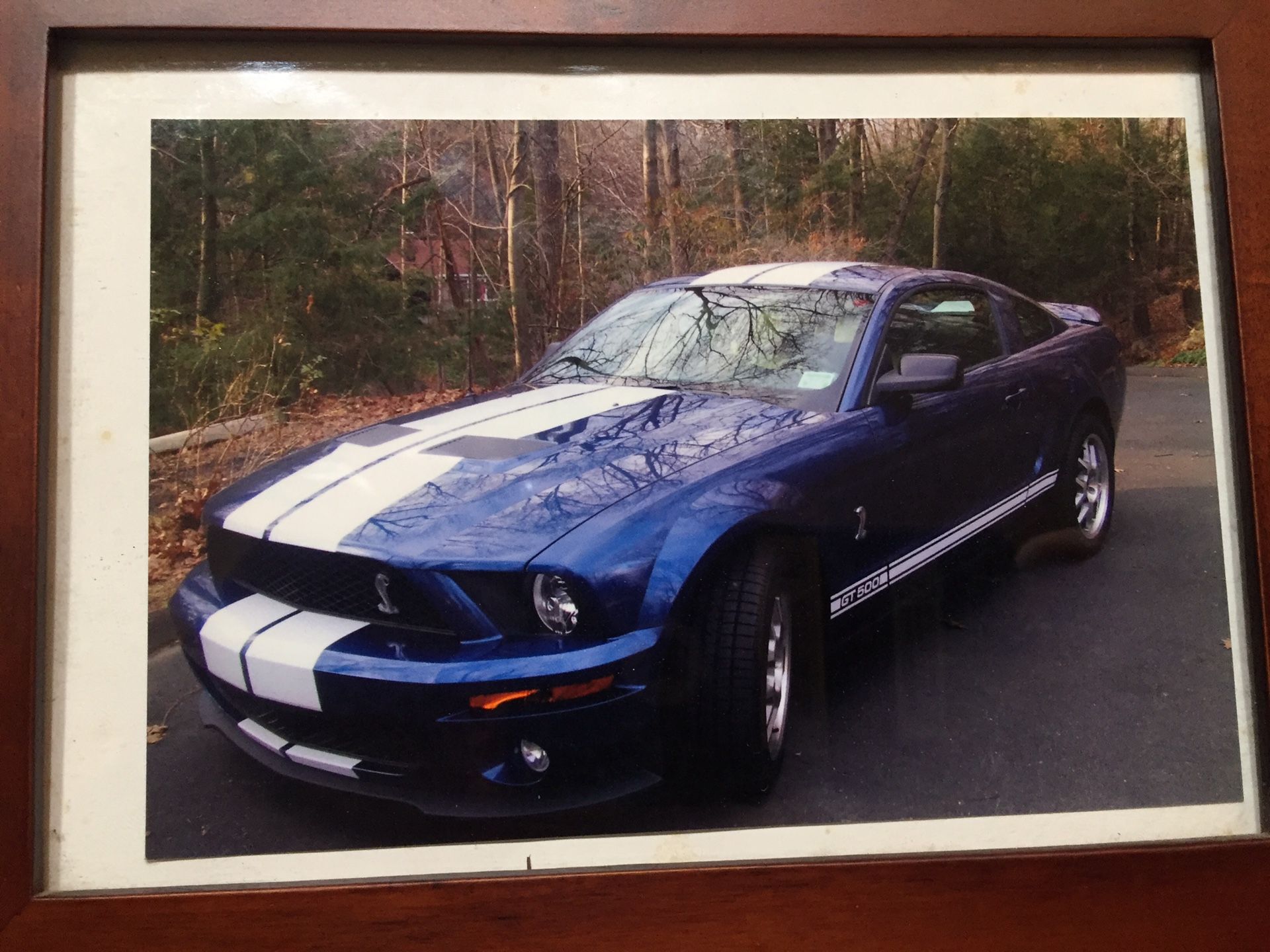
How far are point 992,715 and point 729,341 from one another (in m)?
0.94

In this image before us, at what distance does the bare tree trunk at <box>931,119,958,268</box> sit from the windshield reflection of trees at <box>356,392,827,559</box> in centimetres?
47

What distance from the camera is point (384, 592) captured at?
159 centimetres

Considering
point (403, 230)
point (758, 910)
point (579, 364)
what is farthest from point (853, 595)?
point (403, 230)

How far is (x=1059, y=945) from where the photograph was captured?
1.70 metres

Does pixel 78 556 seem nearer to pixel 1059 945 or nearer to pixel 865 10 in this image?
pixel 865 10

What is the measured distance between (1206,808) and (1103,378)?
0.93 meters

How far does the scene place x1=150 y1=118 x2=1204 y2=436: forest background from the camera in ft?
5.61

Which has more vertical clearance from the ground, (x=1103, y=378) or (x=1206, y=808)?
(x=1103, y=378)

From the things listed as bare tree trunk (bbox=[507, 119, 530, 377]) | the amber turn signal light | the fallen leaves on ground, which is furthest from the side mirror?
the fallen leaves on ground

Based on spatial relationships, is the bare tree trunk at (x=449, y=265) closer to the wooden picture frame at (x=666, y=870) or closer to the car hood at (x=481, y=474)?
the car hood at (x=481, y=474)

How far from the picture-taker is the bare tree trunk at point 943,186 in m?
1.85

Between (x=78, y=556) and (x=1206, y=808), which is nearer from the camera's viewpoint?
(x=78, y=556)

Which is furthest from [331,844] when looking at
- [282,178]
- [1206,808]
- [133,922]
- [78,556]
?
[1206,808]

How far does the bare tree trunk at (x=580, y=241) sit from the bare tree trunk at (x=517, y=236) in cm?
10
